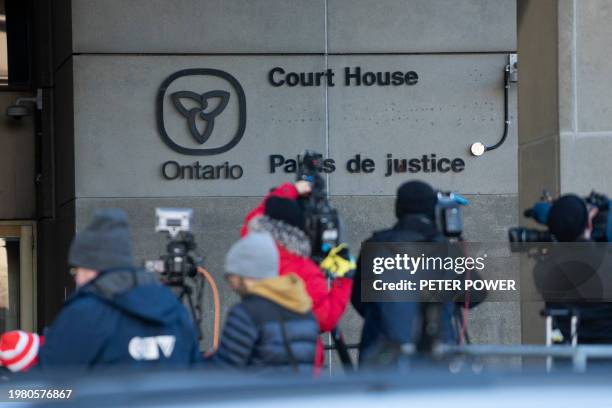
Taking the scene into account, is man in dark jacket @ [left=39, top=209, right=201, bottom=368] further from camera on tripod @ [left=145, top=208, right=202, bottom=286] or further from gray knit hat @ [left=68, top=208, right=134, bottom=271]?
camera on tripod @ [left=145, top=208, right=202, bottom=286]

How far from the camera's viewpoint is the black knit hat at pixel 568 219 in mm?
6055

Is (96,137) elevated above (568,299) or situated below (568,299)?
above

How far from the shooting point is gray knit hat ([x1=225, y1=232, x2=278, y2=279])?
4.86 meters

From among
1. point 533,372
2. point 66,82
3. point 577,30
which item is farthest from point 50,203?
point 533,372

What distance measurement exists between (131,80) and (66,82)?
0.86 meters

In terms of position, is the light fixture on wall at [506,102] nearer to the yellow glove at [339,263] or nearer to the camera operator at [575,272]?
the camera operator at [575,272]

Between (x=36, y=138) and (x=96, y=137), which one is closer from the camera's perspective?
(x=96, y=137)

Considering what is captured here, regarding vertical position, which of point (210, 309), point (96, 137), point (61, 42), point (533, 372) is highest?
point (61, 42)

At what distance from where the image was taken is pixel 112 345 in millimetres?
4410

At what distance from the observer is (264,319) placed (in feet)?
15.6

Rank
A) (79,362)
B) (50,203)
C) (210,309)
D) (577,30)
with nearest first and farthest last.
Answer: (79,362)
(577,30)
(210,309)
(50,203)

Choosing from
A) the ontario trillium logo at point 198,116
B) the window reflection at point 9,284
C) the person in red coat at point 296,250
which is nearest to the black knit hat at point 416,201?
the person in red coat at point 296,250

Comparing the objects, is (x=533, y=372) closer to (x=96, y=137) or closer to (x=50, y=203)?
(x=96, y=137)

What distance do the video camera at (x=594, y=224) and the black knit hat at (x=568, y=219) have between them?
0.34 feet
